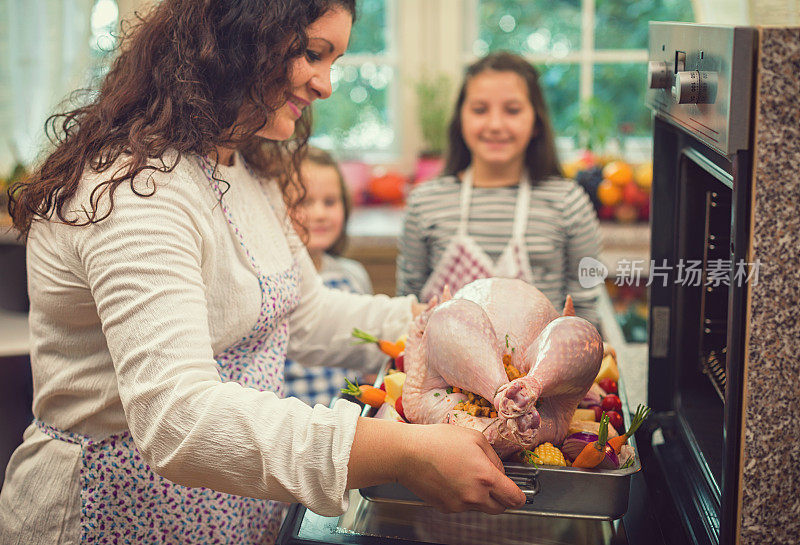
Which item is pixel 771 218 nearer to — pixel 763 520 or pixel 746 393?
pixel 746 393

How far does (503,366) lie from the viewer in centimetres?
76

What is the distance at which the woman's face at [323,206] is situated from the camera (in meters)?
2.12

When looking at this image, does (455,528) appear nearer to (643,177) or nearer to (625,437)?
(625,437)

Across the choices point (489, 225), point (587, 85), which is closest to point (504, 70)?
point (489, 225)

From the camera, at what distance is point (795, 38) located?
21.9 inches

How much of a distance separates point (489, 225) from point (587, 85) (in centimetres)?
150

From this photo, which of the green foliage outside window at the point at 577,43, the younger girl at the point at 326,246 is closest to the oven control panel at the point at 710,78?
the younger girl at the point at 326,246

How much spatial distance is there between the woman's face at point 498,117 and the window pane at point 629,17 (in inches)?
53.3

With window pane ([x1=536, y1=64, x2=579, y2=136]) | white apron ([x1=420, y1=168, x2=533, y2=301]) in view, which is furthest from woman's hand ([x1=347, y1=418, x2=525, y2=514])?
window pane ([x1=536, y1=64, x2=579, y2=136])

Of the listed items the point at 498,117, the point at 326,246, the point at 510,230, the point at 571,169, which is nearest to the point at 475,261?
the point at 510,230

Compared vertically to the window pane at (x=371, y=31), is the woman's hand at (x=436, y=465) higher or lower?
lower

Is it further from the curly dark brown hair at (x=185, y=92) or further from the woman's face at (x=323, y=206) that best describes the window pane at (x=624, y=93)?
the curly dark brown hair at (x=185, y=92)

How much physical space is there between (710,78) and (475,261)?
3.90 feet

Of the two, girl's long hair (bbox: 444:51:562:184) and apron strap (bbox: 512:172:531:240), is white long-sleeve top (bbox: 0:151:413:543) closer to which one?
apron strap (bbox: 512:172:531:240)
